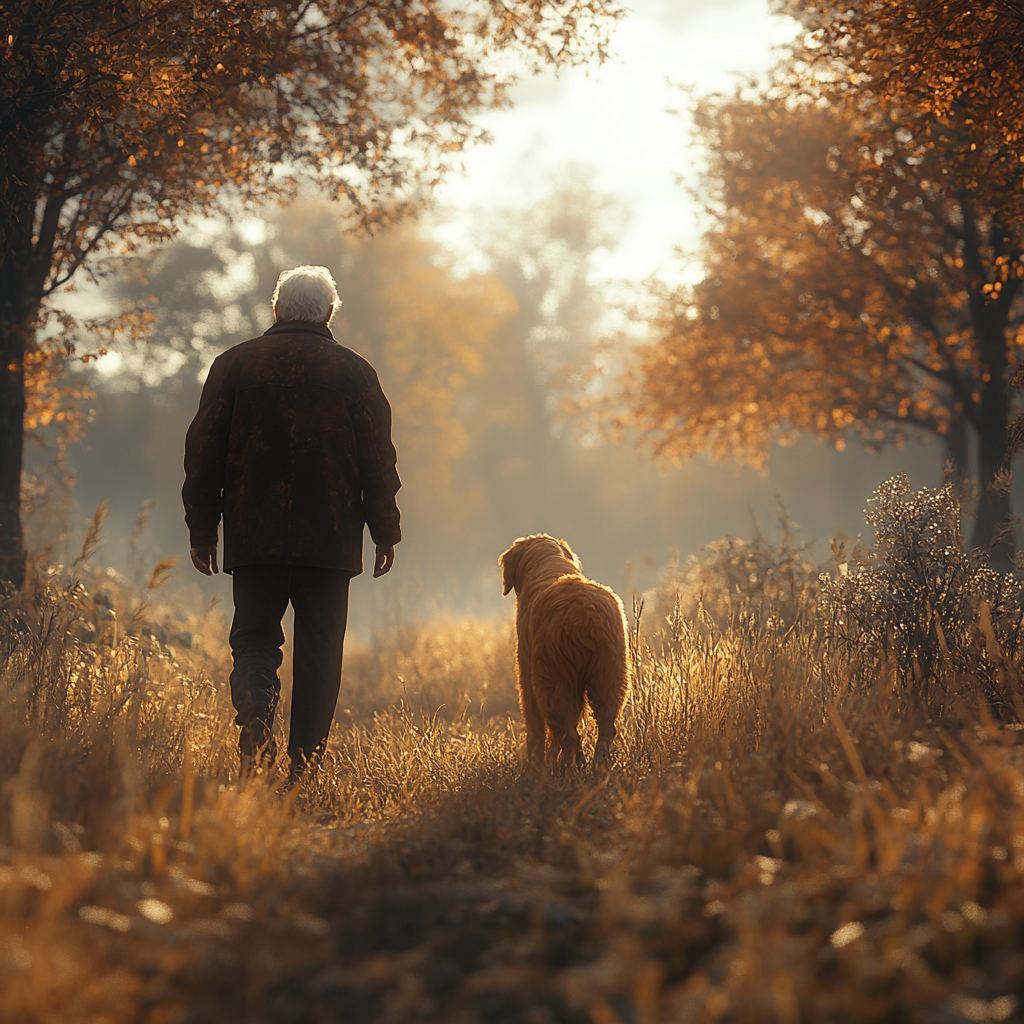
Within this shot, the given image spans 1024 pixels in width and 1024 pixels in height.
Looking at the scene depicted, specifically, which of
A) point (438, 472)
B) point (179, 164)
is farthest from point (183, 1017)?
point (438, 472)

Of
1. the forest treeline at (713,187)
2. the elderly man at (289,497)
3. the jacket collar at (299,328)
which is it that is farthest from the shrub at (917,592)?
the jacket collar at (299,328)

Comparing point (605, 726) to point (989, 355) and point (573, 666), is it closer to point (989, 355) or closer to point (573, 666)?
point (573, 666)

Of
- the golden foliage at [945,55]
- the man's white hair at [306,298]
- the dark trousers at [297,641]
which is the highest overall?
the golden foliage at [945,55]

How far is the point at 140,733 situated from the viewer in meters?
3.52

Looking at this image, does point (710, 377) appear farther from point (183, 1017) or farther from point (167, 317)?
point (167, 317)

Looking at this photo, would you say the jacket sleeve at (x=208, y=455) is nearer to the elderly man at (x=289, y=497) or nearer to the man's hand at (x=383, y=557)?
the elderly man at (x=289, y=497)

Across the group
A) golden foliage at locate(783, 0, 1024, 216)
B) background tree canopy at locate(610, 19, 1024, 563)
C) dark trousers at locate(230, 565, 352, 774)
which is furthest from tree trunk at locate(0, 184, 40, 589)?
background tree canopy at locate(610, 19, 1024, 563)

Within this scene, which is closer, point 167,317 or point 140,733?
point 140,733

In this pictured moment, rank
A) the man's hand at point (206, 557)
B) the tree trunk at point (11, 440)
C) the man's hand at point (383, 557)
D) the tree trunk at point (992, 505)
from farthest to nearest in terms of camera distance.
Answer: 1. the tree trunk at point (992, 505)
2. the tree trunk at point (11, 440)
3. the man's hand at point (383, 557)
4. the man's hand at point (206, 557)

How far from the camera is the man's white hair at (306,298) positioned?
4035 millimetres

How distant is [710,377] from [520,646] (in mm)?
7515

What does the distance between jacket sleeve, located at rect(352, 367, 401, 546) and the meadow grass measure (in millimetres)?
1041

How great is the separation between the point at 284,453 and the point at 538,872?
2.21 metres

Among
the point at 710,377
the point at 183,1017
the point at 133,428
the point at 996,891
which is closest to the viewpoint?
the point at 183,1017
